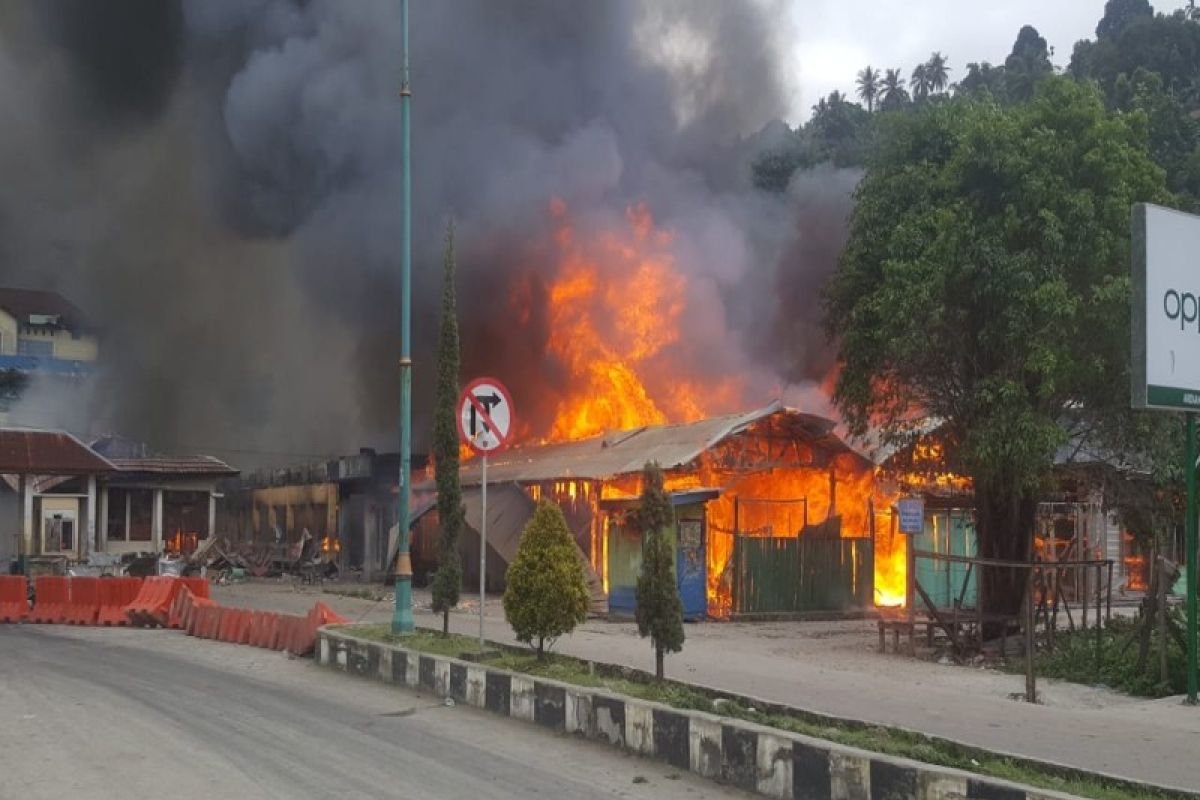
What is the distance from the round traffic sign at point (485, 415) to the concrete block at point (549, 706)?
2.90 meters

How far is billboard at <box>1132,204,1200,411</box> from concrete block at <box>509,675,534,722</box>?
630 cm

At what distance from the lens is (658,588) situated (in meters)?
9.86

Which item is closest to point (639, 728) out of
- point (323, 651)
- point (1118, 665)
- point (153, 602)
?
point (323, 651)

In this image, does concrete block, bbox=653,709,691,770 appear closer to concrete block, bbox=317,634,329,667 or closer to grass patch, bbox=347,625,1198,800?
grass patch, bbox=347,625,1198,800

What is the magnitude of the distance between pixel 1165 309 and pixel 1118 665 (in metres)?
4.34

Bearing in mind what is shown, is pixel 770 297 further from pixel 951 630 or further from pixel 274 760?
pixel 274 760

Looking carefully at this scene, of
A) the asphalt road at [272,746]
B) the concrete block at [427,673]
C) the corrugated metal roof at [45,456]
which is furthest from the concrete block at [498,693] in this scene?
the corrugated metal roof at [45,456]

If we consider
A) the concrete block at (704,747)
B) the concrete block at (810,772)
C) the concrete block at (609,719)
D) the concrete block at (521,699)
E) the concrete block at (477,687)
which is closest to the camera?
the concrete block at (810,772)

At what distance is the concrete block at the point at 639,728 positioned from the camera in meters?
8.24

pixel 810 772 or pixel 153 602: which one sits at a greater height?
pixel 810 772

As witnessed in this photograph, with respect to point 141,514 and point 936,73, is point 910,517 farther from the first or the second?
point 936,73

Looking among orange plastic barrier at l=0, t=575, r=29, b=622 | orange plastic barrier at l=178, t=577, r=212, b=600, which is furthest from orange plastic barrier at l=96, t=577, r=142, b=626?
orange plastic barrier at l=0, t=575, r=29, b=622

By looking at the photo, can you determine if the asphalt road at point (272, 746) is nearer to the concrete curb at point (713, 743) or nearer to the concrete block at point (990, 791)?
the concrete curb at point (713, 743)

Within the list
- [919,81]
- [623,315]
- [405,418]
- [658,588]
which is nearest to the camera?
[658,588]
